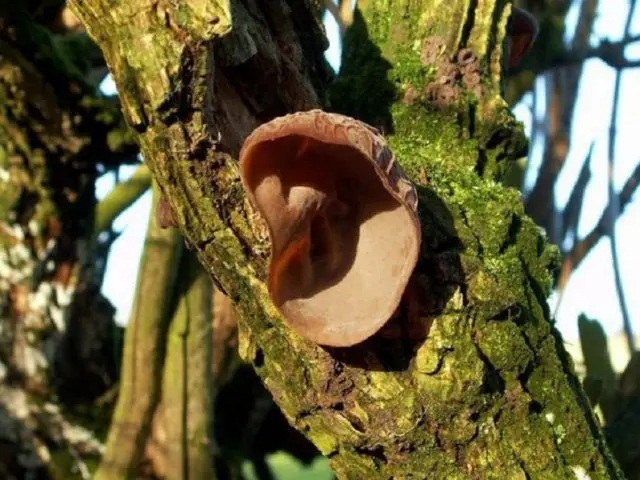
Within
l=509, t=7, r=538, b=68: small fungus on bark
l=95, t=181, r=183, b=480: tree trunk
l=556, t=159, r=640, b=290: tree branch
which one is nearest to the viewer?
l=509, t=7, r=538, b=68: small fungus on bark

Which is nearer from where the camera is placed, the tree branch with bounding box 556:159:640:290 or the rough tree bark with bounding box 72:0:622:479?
the rough tree bark with bounding box 72:0:622:479

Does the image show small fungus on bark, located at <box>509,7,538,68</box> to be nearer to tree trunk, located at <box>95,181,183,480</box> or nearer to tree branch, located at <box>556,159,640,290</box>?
tree trunk, located at <box>95,181,183,480</box>

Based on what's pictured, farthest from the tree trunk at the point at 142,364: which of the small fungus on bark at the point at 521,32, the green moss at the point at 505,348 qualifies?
the green moss at the point at 505,348

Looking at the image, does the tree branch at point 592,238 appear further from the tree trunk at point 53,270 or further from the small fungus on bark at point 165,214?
the small fungus on bark at point 165,214

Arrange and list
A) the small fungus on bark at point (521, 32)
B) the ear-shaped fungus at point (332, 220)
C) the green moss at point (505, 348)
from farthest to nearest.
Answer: the small fungus on bark at point (521, 32) < the green moss at point (505, 348) < the ear-shaped fungus at point (332, 220)

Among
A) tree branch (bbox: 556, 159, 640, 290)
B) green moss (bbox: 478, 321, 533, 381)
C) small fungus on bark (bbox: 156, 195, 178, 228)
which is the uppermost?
small fungus on bark (bbox: 156, 195, 178, 228)

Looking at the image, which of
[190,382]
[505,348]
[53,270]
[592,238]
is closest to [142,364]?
[190,382]

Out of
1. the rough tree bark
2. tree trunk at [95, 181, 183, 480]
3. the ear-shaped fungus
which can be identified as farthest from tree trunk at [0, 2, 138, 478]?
the ear-shaped fungus
